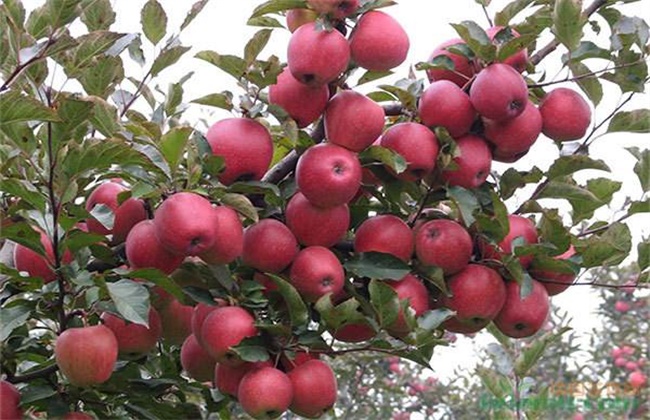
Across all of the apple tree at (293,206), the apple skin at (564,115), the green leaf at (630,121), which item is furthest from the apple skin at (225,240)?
the green leaf at (630,121)

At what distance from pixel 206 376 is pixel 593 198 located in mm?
609

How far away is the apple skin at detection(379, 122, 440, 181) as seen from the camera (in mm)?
1300

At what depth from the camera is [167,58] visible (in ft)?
4.96

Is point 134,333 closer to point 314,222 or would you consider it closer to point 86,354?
point 86,354

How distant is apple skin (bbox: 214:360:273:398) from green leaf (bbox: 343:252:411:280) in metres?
0.17

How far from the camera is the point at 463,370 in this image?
4473mm

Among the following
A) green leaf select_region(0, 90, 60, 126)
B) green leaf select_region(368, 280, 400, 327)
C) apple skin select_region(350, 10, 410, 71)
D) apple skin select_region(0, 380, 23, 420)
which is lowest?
apple skin select_region(0, 380, 23, 420)

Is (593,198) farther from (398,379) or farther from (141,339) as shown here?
(398,379)

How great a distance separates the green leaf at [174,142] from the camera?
1.21 meters

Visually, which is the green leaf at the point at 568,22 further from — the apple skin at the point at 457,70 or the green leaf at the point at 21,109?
the green leaf at the point at 21,109

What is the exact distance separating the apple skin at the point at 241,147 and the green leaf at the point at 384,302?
8.6 inches

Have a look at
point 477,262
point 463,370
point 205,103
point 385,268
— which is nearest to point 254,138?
point 205,103

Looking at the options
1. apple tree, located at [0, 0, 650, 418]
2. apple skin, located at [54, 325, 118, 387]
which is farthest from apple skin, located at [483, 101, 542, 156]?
apple skin, located at [54, 325, 118, 387]

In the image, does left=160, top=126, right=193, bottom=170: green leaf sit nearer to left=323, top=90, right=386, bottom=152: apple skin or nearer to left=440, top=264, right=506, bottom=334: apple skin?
left=323, top=90, right=386, bottom=152: apple skin
